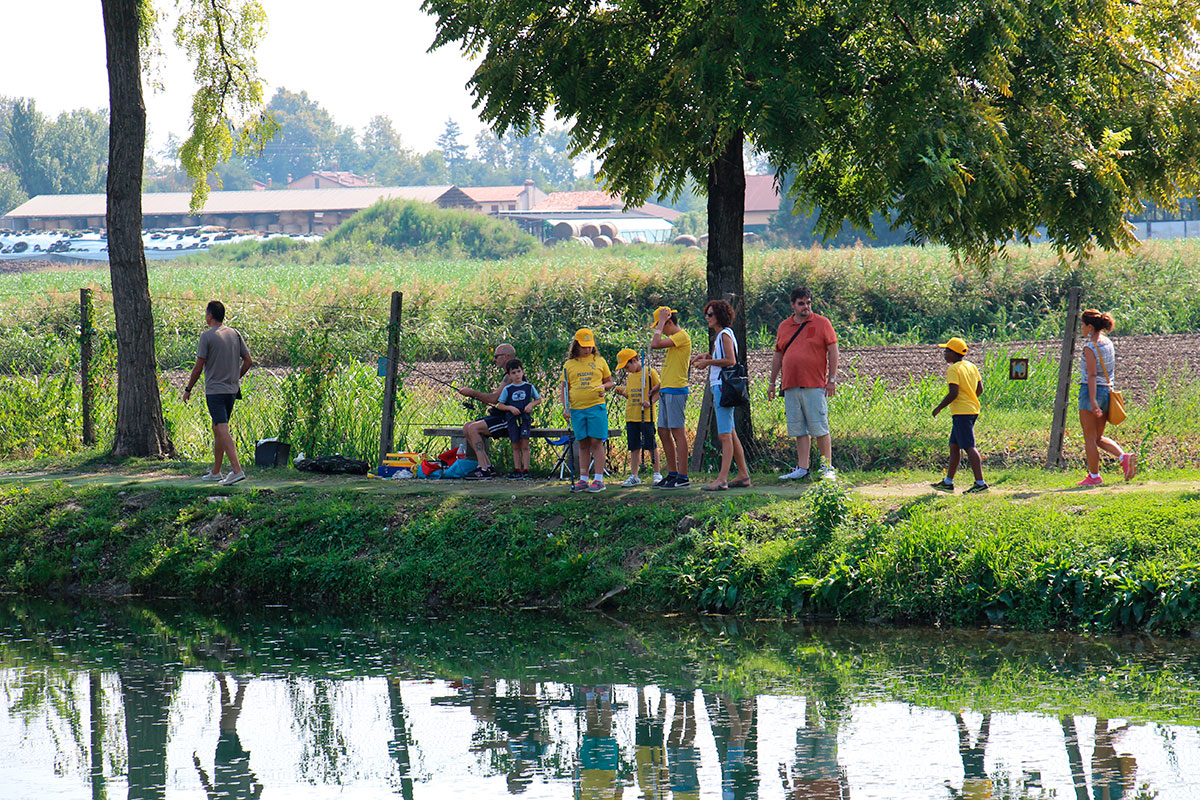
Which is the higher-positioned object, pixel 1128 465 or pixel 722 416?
pixel 722 416

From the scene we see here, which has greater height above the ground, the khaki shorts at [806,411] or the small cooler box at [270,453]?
the khaki shorts at [806,411]

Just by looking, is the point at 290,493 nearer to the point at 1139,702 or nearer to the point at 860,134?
the point at 860,134

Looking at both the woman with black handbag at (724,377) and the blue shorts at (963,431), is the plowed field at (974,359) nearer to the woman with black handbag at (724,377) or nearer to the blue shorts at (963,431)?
the blue shorts at (963,431)

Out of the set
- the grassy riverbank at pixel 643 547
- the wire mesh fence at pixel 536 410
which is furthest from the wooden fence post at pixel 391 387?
the grassy riverbank at pixel 643 547

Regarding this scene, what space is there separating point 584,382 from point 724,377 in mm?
1316

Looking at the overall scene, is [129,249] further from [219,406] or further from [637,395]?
[637,395]

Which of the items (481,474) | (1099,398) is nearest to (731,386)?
(481,474)

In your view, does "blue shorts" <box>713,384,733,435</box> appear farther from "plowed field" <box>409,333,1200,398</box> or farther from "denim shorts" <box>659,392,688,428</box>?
"plowed field" <box>409,333,1200,398</box>

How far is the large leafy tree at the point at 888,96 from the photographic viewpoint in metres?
11.8

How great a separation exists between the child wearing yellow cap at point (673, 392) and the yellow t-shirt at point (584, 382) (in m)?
0.62

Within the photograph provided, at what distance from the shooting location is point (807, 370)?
1221cm

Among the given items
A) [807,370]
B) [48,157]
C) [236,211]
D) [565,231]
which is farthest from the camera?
[48,157]

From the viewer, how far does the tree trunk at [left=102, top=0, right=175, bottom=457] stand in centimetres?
1545

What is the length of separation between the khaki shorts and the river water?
2.63 metres
